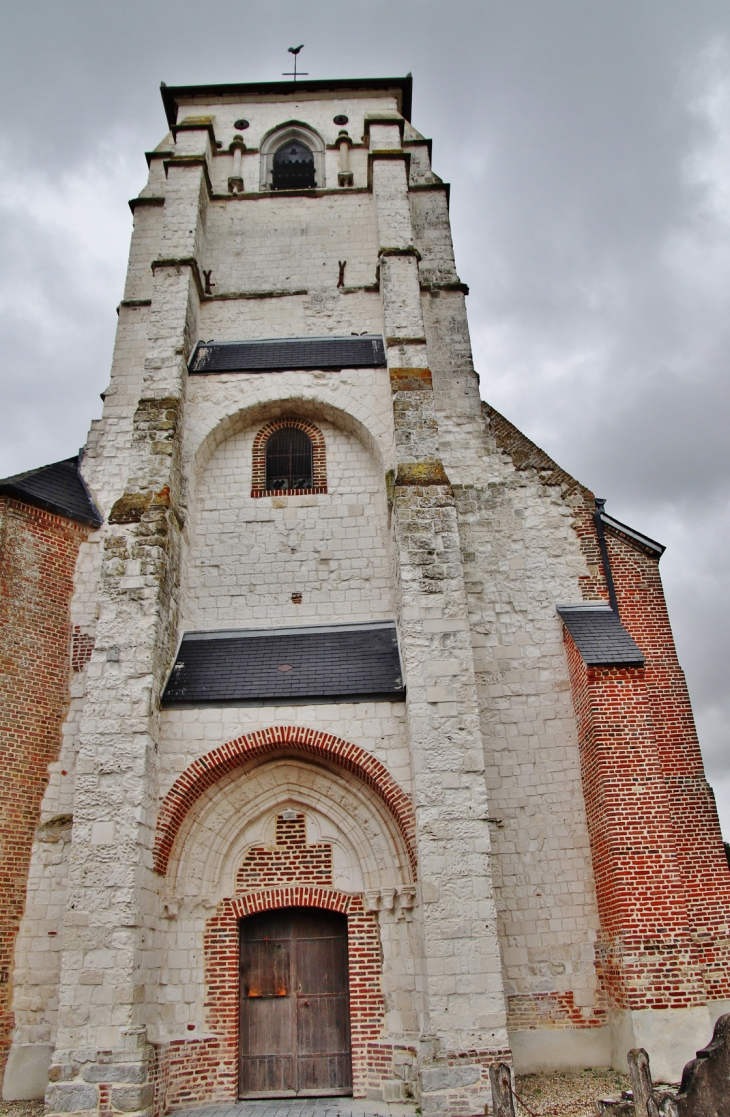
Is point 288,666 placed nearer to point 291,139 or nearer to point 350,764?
point 350,764

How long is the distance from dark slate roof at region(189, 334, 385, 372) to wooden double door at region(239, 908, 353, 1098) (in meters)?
7.40

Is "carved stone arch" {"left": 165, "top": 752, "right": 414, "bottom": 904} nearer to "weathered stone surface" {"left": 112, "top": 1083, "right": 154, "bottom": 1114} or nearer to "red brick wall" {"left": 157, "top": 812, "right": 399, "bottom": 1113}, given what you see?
"red brick wall" {"left": 157, "top": 812, "right": 399, "bottom": 1113}

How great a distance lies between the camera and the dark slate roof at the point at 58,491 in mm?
10039

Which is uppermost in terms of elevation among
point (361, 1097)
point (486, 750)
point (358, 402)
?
point (358, 402)

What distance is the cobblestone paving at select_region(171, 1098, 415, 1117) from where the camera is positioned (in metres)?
7.22

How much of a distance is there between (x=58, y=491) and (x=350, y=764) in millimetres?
5664

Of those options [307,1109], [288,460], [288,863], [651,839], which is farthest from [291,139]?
[307,1109]

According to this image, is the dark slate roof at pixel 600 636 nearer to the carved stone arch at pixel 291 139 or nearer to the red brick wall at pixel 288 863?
the red brick wall at pixel 288 863

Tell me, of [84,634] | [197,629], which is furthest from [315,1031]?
[84,634]

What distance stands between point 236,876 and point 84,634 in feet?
12.1

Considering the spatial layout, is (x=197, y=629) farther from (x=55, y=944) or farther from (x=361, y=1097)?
(x=361, y=1097)

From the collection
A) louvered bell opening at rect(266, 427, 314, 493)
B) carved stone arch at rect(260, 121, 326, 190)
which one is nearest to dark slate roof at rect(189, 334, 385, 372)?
louvered bell opening at rect(266, 427, 314, 493)

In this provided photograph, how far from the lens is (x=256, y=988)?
842 centimetres

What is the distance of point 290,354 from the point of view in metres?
11.8
